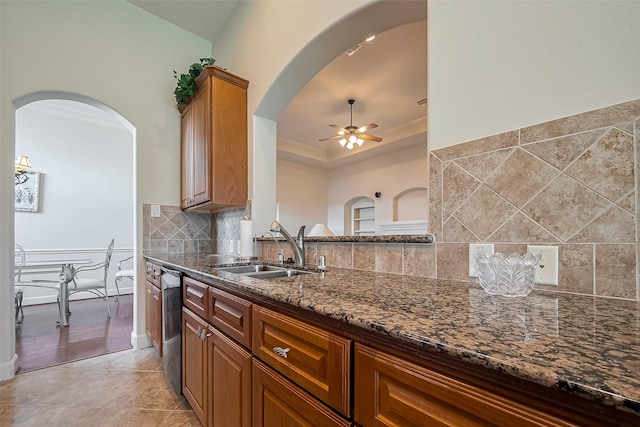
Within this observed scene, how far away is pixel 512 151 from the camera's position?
2.96 feet

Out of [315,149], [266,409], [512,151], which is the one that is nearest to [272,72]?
[512,151]

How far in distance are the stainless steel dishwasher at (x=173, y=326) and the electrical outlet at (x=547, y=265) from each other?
1.68 meters

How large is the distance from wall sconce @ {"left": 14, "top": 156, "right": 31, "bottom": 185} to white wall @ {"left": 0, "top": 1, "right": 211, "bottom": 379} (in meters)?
1.92

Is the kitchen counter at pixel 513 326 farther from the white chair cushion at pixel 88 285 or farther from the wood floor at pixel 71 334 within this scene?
the white chair cushion at pixel 88 285

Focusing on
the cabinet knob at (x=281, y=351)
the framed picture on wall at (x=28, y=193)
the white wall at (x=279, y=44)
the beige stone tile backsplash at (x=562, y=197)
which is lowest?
the cabinet knob at (x=281, y=351)

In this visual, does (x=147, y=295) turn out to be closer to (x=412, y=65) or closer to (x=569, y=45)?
(x=569, y=45)

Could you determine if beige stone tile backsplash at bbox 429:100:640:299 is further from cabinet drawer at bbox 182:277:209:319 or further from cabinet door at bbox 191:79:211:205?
cabinet door at bbox 191:79:211:205


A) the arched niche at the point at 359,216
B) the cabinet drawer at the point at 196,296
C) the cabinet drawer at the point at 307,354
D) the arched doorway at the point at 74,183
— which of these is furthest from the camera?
the arched niche at the point at 359,216

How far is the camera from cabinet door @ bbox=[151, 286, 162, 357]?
2038mm

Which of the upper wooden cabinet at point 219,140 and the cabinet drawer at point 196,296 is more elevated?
the upper wooden cabinet at point 219,140

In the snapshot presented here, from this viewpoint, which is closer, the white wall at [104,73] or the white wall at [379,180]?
the white wall at [104,73]

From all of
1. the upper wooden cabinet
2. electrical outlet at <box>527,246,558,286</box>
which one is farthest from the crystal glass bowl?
the upper wooden cabinet

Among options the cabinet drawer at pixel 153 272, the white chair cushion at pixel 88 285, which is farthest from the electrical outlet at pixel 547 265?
the white chair cushion at pixel 88 285

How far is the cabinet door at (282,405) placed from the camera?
26.8 inches
